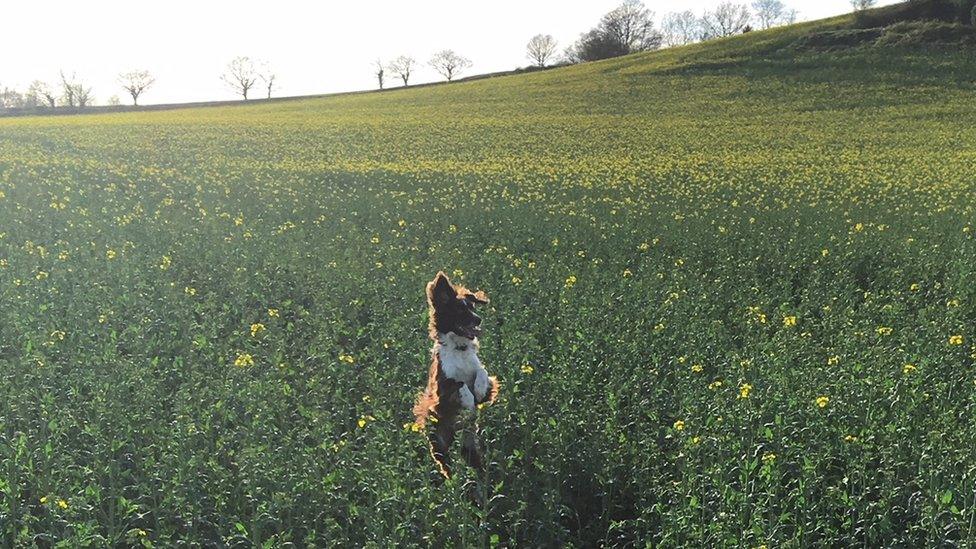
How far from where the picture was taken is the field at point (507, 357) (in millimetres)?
4457

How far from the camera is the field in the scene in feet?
14.6

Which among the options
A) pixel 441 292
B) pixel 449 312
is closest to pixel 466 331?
pixel 449 312

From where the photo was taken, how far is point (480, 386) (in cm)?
510

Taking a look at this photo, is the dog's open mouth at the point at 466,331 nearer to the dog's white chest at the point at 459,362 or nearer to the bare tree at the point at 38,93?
the dog's white chest at the point at 459,362

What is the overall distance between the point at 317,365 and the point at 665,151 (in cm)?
2144

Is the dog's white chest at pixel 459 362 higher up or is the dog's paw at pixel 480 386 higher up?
the dog's white chest at pixel 459 362

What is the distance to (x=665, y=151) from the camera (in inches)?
1034

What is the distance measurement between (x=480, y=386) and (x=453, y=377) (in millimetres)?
186

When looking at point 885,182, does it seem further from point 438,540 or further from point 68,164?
point 68,164

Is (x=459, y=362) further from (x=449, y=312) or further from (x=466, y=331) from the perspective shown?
(x=449, y=312)

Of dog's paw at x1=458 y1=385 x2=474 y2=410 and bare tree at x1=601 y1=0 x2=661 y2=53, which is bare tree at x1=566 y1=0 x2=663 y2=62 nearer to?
bare tree at x1=601 y1=0 x2=661 y2=53

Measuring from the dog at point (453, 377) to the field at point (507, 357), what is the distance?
177 mm

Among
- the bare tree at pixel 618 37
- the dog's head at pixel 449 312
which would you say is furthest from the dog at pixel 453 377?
the bare tree at pixel 618 37

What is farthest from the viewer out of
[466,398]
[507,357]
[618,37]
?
[618,37]
